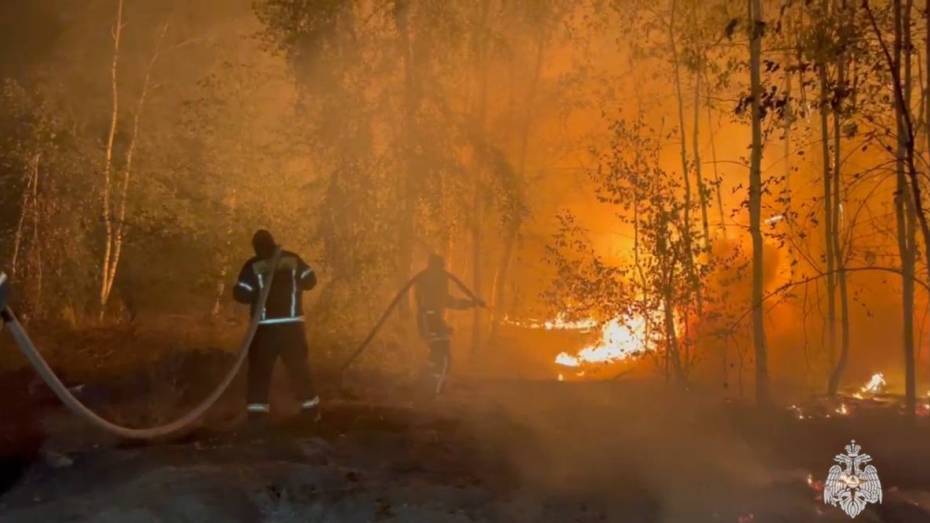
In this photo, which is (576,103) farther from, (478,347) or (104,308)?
(104,308)

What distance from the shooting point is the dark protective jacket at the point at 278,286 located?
6984 millimetres

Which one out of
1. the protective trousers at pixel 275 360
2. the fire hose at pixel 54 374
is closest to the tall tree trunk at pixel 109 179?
the protective trousers at pixel 275 360

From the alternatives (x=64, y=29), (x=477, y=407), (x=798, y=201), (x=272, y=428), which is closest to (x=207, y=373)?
(x=272, y=428)

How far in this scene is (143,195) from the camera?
16328 mm

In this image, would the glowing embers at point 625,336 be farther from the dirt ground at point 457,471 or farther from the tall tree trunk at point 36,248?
the tall tree trunk at point 36,248

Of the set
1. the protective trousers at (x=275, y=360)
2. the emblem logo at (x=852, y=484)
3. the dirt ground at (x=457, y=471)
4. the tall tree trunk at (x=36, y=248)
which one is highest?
the tall tree trunk at (x=36, y=248)

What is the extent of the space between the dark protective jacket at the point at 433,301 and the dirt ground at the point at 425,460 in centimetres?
92

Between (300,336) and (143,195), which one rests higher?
(143,195)

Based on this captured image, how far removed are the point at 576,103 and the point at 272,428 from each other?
50.0ft

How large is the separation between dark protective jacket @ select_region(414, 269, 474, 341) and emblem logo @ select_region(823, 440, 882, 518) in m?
4.47

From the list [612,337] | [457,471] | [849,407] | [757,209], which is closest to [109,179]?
[612,337]

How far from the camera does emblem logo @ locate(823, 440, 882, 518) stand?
611cm

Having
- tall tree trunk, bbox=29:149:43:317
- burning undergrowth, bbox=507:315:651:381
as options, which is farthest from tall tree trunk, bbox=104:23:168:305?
burning undergrowth, bbox=507:315:651:381

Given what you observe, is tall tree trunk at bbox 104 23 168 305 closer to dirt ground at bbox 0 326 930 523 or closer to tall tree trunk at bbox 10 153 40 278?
tall tree trunk at bbox 10 153 40 278
